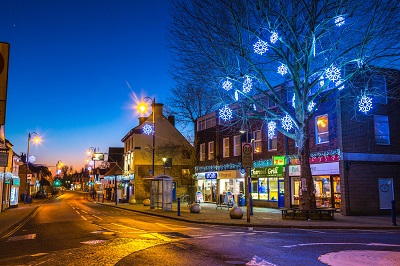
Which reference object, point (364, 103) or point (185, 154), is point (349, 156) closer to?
point (364, 103)

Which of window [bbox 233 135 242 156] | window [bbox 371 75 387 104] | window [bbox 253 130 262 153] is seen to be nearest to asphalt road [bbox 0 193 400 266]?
window [bbox 371 75 387 104]

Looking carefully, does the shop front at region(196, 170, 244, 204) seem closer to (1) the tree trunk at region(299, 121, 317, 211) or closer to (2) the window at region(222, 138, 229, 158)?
(2) the window at region(222, 138, 229, 158)

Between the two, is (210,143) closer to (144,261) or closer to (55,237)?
(55,237)

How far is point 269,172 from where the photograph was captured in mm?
31219

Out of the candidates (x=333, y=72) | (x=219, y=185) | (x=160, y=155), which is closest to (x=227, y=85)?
(x=333, y=72)

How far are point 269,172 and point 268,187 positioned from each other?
1359 millimetres

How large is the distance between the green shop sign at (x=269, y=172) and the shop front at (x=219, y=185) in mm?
1955

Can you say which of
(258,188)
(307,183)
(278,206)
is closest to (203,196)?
(258,188)

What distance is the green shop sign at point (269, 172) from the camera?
98.3ft

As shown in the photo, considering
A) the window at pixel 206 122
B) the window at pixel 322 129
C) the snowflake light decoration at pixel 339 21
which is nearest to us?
the snowflake light decoration at pixel 339 21

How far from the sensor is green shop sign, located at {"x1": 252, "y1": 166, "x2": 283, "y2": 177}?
29969mm

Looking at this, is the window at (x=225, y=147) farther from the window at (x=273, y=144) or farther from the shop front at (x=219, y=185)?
the window at (x=273, y=144)

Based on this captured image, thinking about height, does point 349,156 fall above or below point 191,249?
above

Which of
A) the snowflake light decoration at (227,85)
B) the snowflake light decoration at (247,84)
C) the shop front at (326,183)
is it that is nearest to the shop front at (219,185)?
the shop front at (326,183)
